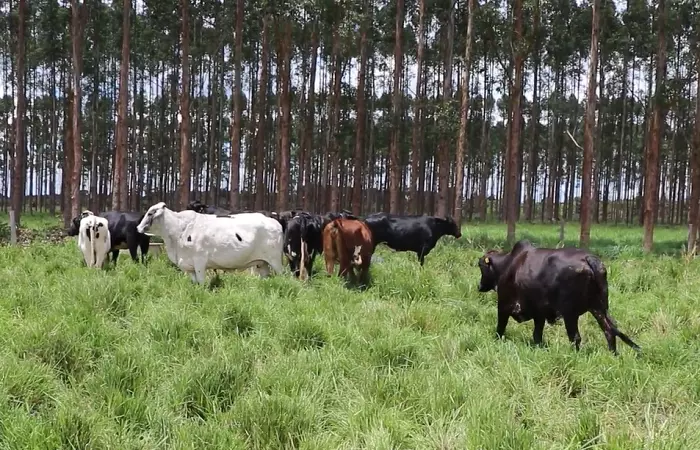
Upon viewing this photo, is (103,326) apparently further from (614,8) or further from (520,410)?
(614,8)

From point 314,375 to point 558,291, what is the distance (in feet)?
8.39

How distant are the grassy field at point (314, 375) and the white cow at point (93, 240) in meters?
2.43

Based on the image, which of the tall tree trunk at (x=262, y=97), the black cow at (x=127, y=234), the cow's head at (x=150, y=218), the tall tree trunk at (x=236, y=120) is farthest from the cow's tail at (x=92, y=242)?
the tall tree trunk at (x=262, y=97)

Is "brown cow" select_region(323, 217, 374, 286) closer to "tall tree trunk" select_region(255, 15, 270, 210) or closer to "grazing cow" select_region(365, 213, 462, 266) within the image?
"grazing cow" select_region(365, 213, 462, 266)

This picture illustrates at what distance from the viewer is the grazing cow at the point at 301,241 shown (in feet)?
31.6

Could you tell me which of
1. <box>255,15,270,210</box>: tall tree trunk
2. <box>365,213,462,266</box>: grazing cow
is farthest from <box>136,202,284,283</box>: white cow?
<box>255,15,270,210</box>: tall tree trunk

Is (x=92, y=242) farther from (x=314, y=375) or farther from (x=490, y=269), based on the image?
(x=314, y=375)

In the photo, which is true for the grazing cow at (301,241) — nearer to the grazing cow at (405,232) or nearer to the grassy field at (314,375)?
the grassy field at (314,375)

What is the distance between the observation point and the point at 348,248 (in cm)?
914

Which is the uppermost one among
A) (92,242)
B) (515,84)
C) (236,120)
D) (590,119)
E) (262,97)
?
(262,97)

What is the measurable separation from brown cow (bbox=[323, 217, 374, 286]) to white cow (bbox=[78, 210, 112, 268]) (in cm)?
386

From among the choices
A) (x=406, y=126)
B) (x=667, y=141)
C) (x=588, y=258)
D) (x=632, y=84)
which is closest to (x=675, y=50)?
(x=632, y=84)

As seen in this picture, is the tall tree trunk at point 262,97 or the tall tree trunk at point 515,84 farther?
the tall tree trunk at point 262,97

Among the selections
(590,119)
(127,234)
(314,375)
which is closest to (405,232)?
(127,234)
